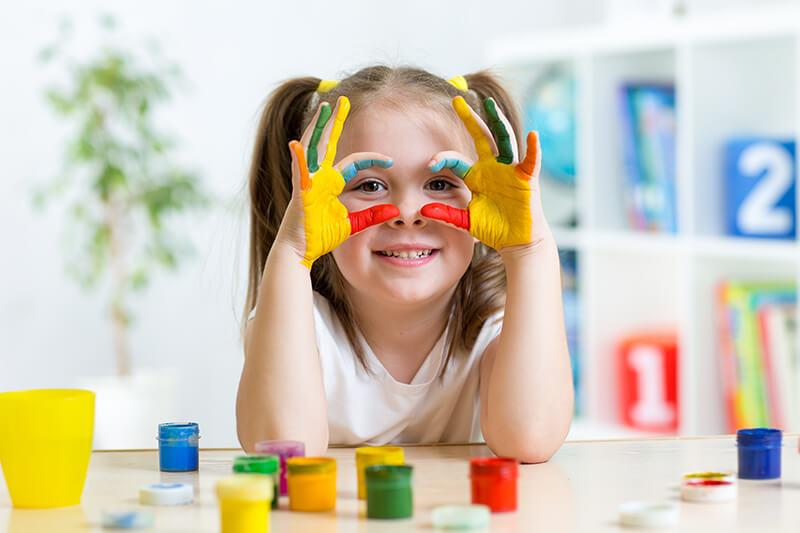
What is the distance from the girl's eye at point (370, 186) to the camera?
1072 millimetres

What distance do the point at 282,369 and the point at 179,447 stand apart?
154 millimetres

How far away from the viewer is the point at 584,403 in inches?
110

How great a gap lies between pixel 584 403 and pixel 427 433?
164 cm

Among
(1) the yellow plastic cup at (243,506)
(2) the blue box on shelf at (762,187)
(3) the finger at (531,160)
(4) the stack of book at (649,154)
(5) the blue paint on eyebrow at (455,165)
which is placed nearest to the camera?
(1) the yellow plastic cup at (243,506)

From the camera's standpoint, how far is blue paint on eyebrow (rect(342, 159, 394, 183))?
Result: 3.27 feet

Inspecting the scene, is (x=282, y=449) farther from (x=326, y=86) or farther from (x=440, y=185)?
(x=326, y=86)

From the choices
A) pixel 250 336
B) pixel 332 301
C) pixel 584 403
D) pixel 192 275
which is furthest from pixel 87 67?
pixel 250 336

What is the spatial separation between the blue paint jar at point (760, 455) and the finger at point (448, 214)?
319 millimetres

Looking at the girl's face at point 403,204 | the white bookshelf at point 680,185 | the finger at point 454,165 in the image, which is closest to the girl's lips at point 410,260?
the girl's face at point 403,204

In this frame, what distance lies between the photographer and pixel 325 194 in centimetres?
97

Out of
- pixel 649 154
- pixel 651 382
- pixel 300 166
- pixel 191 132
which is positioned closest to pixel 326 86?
pixel 300 166

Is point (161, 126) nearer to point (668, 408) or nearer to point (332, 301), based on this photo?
point (668, 408)

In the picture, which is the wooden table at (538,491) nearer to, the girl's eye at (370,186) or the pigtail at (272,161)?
the girl's eye at (370,186)

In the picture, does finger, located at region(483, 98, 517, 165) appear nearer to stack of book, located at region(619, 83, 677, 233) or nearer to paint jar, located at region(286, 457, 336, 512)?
paint jar, located at region(286, 457, 336, 512)
